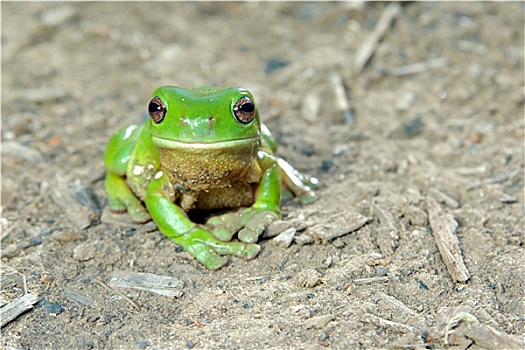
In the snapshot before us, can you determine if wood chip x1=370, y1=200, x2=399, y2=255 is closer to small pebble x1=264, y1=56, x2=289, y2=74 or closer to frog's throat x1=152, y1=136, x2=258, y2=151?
frog's throat x1=152, y1=136, x2=258, y2=151

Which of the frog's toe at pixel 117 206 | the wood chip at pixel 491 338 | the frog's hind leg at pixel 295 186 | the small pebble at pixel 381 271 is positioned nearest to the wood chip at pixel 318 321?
the small pebble at pixel 381 271

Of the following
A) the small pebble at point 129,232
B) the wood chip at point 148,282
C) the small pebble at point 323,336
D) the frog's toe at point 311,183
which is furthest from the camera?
the frog's toe at point 311,183

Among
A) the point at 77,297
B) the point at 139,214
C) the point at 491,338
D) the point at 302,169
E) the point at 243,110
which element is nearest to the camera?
the point at 491,338

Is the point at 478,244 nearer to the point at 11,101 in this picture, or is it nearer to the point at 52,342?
the point at 52,342

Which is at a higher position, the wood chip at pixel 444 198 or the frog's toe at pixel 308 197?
the frog's toe at pixel 308 197

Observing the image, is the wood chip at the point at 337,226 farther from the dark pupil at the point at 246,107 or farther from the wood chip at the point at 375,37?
the wood chip at the point at 375,37

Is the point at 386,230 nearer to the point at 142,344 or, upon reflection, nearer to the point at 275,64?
the point at 142,344

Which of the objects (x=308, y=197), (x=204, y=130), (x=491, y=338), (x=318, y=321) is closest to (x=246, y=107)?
(x=204, y=130)
